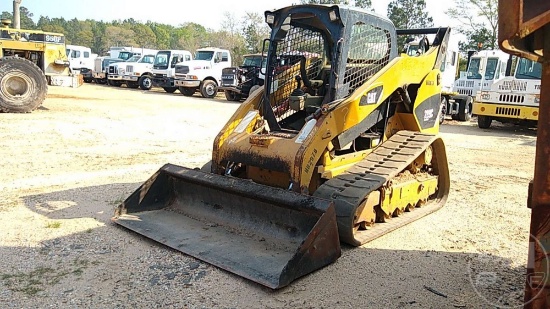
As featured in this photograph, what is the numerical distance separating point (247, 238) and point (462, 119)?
1632cm

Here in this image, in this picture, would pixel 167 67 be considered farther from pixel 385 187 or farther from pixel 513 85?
pixel 385 187

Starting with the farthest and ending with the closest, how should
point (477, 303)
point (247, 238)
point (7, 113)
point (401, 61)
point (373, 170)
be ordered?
point (7, 113), point (401, 61), point (373, 170), point (247, 238), point (477, 303)

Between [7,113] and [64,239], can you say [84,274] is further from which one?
[7,113]

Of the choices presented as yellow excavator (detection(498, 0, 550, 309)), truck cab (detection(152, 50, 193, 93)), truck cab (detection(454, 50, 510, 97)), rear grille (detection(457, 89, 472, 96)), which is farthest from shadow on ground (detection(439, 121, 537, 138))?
truck cab (detection(152, 50, 193, 93))

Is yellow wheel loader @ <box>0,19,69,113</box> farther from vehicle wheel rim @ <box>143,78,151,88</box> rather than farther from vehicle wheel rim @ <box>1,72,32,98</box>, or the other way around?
vehicle wheel rim @ <box>143,78,151,88</box>

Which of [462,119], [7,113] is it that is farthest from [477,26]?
[7,113]

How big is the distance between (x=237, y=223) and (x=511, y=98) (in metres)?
12.6

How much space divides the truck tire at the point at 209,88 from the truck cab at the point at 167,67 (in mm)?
2511

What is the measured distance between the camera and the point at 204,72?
80.5ft

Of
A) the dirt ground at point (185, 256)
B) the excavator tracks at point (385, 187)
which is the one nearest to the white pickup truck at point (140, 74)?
the dirt ground at point (185, 256)

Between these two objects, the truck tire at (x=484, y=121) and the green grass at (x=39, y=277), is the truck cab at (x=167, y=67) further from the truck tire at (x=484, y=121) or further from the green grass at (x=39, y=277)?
the green grass at (x=39, y=277)

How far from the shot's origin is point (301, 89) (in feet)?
19.3

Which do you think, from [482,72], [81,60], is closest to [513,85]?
[482,72]

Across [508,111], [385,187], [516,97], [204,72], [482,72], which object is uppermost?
[482,72]
